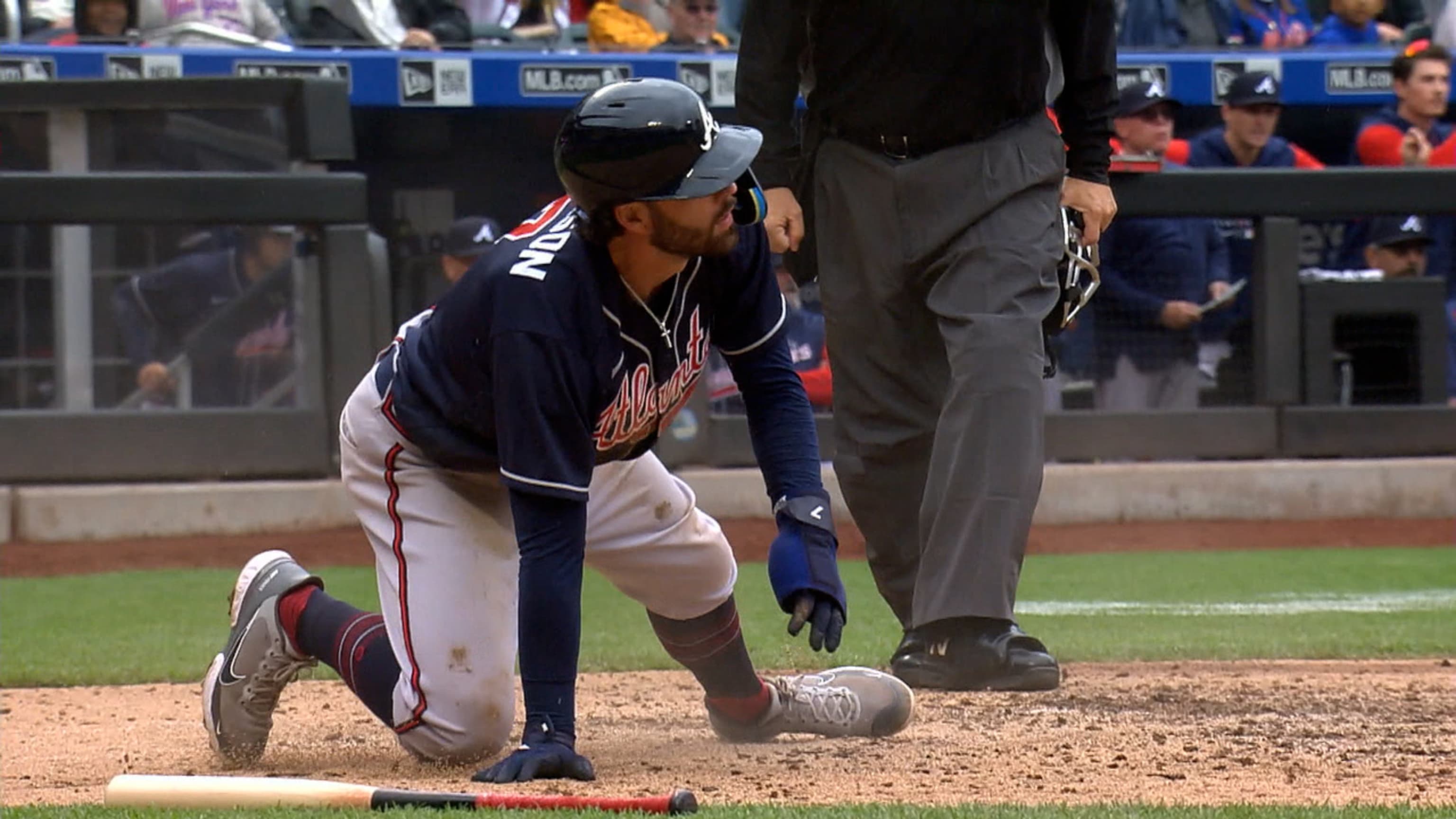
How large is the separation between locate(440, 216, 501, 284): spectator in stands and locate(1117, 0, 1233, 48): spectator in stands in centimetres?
400

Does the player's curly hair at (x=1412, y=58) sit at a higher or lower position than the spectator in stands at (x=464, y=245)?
higher

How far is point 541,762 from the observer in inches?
126

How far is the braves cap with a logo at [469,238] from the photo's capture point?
8312 millimetres

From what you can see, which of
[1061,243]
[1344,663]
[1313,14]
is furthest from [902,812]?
[1313,14]

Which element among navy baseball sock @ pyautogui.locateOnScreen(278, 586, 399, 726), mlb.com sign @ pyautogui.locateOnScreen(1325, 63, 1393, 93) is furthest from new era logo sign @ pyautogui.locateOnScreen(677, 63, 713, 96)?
navy baseball sock @ pyautogui.locateOnScreen(278, 586, 399, 726)

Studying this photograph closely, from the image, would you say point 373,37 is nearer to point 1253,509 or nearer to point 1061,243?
point 1253,509

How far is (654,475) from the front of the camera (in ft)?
12.6

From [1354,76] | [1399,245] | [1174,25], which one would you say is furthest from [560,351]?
[1174,25]

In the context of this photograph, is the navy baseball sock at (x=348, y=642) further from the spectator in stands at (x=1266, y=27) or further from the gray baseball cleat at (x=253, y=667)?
the spectator in stands at (x=1266, y=27)

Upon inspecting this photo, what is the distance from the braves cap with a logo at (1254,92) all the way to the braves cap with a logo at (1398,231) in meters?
0.71

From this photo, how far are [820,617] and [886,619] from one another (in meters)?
3.02

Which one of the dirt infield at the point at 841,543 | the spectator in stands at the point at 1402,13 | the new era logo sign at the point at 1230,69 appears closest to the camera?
the dirt infield at the point at 841,543

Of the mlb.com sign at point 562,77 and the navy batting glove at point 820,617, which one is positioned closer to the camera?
the navy batting glove at point 820,617

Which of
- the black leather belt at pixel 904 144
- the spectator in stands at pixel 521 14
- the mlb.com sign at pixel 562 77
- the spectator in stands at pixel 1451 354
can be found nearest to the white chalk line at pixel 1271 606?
the black leather belt at pixel 904 144
